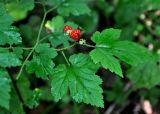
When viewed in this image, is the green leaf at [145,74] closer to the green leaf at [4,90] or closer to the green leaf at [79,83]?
the green leaf at [79,83]

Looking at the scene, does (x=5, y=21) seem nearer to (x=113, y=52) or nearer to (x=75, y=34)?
(x=75, y=34)

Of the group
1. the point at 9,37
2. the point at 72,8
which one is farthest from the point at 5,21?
the point at 72,8

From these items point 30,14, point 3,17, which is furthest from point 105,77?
point 3,17

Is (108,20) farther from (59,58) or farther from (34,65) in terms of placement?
(34,65)

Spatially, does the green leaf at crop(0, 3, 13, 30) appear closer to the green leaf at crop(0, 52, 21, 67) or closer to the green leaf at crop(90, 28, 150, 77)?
the green leaf at crop(0, 52, 21, 67)

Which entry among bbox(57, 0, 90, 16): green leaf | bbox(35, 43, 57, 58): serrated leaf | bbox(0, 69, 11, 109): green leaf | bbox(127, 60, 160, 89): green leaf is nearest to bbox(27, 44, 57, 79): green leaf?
bbox(35, 43, 57, 58): serrated leaf

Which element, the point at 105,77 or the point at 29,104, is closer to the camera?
the point at 29,104

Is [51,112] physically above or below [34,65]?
below
